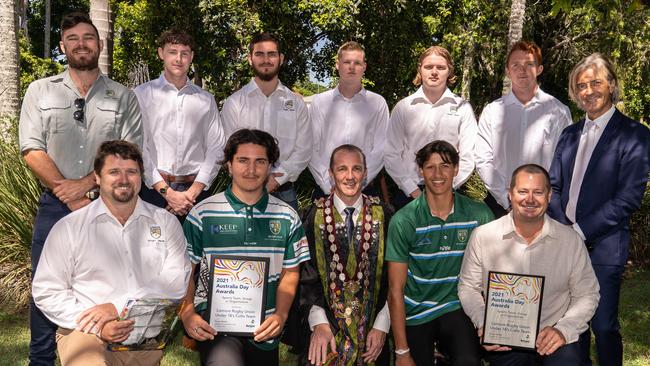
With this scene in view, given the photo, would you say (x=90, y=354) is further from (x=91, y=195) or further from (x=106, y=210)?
(x=91, y=195)

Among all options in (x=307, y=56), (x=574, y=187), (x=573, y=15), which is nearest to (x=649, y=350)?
(x=574, y=187)

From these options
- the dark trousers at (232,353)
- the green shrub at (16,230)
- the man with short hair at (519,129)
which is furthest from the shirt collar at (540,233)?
the green shrub at (16,230)

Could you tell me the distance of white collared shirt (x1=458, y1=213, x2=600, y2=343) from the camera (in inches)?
174

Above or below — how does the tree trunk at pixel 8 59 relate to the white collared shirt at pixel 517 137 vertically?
above

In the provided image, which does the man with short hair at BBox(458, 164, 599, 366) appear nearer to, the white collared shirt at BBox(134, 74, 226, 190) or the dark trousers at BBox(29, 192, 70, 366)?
the white collared shirt at BBox(134, 74, 226, 190)

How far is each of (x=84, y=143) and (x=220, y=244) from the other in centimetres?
155

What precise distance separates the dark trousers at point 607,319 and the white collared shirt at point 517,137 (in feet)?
4.13

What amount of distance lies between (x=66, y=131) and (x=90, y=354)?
1.93m

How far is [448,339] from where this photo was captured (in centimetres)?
456

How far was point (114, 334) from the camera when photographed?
4.05m

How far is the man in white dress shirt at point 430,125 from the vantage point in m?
5.98

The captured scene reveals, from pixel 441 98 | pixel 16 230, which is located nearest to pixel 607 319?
pixel 441 98

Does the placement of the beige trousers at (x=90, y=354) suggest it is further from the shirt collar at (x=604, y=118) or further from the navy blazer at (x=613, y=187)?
the shirt collar at (x=604, y=118)

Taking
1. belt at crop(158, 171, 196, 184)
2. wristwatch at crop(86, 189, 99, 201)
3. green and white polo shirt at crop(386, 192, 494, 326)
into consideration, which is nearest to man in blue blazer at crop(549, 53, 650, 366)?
green and white polo shirt at crop(386, 192, 494, 326)
